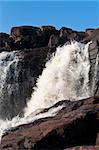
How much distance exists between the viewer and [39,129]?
1995cm

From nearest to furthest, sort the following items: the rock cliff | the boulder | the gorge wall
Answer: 1. the rock cliff
2. the gorge wall
3. the boulder

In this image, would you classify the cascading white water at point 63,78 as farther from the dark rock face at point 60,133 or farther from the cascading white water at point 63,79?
the dark rock face at point 60,133

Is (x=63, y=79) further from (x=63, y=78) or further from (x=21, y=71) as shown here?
(x=21, y=71)

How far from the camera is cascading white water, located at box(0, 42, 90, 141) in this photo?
112 ft

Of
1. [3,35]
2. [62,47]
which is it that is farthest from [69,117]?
[3,35]

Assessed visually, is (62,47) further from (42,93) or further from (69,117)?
(69,117)

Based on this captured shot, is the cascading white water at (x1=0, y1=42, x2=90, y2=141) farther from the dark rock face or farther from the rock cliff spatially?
the dark rock face

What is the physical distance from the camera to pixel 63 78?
35750 millimetres

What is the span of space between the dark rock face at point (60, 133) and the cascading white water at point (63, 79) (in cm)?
1268

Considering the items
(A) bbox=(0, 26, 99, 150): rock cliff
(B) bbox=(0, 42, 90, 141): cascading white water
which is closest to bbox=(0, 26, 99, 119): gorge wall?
(A) bbox=(0, 26, 99, 150): rock cliff

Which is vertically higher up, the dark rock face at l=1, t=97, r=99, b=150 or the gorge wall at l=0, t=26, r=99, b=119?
the gorge wall at l=0, t=26, r=99, b=119

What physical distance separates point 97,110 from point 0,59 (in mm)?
21550

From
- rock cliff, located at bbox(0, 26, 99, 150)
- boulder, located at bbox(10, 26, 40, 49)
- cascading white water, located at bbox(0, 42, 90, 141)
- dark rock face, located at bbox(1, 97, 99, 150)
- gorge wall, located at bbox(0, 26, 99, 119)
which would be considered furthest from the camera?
boulder, located at bbox(10, 26, 40, 49)

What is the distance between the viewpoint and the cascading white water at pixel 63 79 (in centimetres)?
3403
